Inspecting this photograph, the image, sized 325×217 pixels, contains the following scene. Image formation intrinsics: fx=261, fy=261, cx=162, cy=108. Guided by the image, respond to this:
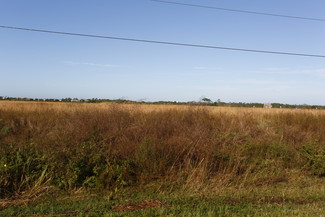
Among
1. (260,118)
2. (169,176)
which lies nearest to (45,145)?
(169,176)

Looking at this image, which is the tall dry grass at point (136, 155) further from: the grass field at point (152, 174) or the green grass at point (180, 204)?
the green grass at point (180, 204)

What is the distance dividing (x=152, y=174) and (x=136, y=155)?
33.6 inches

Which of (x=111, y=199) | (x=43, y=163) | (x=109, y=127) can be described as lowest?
(x=111, y=199)

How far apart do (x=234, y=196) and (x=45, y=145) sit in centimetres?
597

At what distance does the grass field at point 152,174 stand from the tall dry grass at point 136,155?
0.03 metres

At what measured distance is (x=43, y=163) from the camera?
23.5 feet

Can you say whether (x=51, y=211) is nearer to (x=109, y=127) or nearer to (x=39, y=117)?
(x=109, y=127)

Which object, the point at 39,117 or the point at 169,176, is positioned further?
the point at 39,117

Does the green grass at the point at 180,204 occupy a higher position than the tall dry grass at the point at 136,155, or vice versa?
the tall dry grass at the point at 136,155

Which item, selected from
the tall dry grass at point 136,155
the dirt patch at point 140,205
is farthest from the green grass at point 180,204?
the tall dry grass at point 136,155

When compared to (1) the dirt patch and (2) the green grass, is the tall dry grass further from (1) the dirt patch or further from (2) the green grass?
(1) the dirt patch

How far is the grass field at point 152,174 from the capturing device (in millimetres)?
5277

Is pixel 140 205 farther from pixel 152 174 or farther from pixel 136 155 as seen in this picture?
pixel 136 155

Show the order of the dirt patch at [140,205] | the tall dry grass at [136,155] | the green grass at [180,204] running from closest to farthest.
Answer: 1. the green grass at [180,204]
2. the dirt patch at [140,205]
3. the tall dry grass at [136,155]
